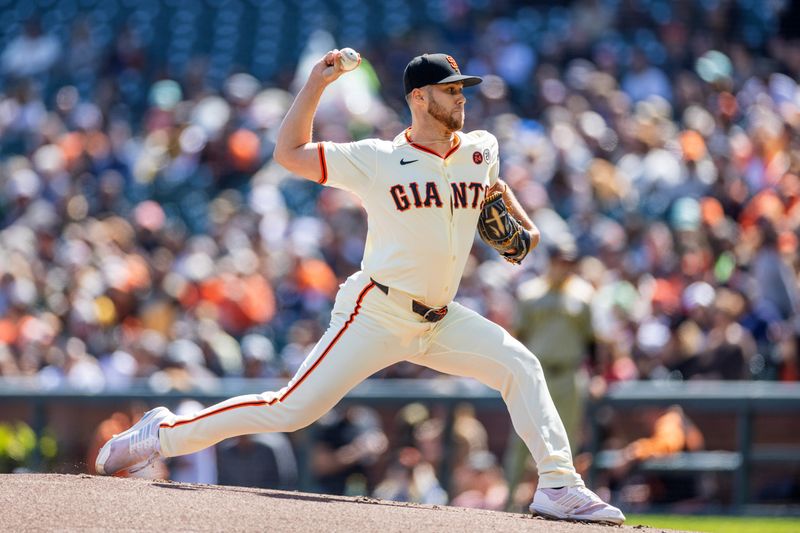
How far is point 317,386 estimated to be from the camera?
566 centimetres

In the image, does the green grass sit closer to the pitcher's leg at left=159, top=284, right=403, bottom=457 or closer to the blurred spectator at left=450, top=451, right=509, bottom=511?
the blurred spectator at left=450, top=451, right=509, bottom=511

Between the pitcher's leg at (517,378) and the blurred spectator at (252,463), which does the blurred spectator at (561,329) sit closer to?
the blurred spectator at (252,463)

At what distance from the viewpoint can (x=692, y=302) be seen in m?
10.9

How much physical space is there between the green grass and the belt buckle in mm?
4090

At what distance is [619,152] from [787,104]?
176cm

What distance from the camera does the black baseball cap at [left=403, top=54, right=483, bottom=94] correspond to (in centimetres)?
567

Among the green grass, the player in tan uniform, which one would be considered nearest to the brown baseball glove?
the player in tan uniform

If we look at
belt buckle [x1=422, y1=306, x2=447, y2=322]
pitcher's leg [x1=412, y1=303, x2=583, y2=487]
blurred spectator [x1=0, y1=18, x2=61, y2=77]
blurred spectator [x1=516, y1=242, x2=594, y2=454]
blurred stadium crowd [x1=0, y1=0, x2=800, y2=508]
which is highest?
belt buckle [x1=422, y1=306, x2=447, y2=322]

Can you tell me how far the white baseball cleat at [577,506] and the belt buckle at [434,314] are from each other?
839 millimetres

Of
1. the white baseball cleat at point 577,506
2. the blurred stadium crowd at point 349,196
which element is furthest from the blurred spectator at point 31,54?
the white baseball cleat at point 577,506

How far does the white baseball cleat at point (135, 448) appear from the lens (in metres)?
5.96

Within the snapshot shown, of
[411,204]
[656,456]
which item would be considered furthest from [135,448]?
[656,456]

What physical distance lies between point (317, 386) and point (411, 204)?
83cm

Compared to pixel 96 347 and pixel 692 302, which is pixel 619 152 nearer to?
pixel 692 302
